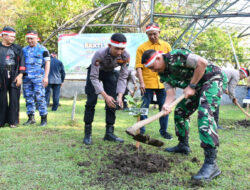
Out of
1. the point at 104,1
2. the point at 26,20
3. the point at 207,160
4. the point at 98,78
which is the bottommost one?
the point at 207,160

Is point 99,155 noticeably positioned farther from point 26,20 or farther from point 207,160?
point 26,20

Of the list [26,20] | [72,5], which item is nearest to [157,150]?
[72,5]

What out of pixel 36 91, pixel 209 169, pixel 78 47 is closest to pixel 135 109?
pixel 209 169

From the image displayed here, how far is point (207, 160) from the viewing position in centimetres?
291

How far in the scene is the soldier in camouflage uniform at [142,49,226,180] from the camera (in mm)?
2867

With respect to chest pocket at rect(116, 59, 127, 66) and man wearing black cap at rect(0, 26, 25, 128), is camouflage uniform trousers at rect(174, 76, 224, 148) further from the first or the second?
man wearing black cap at rect(0, 26, 25, 128)

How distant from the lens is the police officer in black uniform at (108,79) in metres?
3.83

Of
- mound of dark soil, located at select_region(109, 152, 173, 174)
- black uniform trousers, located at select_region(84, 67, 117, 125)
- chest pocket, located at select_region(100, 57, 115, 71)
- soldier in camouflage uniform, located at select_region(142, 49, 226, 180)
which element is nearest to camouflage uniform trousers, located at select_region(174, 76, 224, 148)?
soldier in camouflage uniform, located at select_region(142, 49, 226, 180)

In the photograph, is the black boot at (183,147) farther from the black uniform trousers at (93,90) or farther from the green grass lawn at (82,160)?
the black uniform trousers at (93,90)

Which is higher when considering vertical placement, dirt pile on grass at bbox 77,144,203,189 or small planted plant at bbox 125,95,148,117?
small planted plant at bbox 125,95,148,117

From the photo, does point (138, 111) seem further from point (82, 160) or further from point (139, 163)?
point (82, 160)

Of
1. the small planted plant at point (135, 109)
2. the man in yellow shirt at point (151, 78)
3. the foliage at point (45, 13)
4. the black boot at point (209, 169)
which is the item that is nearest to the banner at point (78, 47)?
the foliage at point (45, 13)

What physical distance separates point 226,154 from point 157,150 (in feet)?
3.48

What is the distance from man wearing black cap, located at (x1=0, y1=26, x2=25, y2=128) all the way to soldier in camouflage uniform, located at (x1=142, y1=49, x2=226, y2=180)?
3553 millimetres
